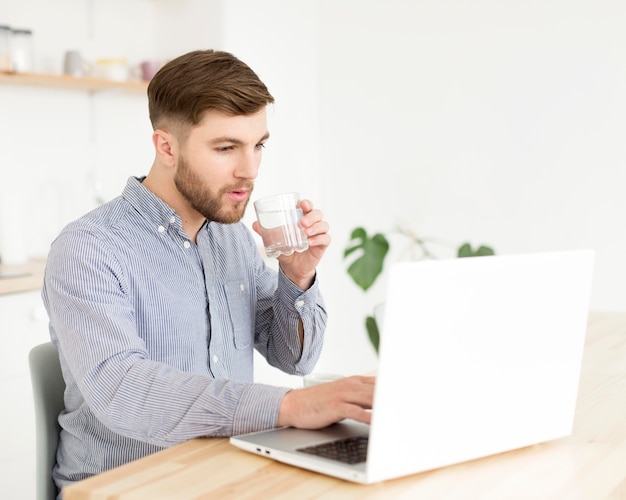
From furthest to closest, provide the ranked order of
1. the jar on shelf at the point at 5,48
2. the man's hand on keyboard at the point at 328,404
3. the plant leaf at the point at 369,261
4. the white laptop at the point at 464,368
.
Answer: the plant leaf at the point at 369,261
the jar on shelf at the point at 5,48
the man's hand on keyboard at the point at 328,404
the white laptop at the point at 464,368

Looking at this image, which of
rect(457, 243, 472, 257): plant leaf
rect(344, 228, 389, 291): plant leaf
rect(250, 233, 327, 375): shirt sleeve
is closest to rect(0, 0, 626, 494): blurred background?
rect(457, 243, 472, 257): plant leaf

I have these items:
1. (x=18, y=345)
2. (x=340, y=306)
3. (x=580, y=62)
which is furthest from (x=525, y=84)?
(x=18, y=345)

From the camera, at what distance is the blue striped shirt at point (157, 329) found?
4.13ft

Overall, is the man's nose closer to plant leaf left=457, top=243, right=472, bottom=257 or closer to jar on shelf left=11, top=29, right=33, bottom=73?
jar on shelf left=11, top=29, right=33, bottom=73

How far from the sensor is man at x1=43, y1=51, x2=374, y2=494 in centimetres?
125

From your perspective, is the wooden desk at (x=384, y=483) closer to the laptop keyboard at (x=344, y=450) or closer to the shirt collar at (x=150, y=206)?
the laptop keyboard at (x=344, y=450)

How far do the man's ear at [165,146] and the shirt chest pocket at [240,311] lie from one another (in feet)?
0.92

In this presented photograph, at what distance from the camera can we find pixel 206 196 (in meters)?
1.63

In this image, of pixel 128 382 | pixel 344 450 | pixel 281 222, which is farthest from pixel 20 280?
pixel 344 450

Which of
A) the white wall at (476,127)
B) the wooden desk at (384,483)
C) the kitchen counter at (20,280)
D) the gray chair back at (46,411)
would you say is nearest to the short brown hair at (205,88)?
the gray chair back at (46,411)

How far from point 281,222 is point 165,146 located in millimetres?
307

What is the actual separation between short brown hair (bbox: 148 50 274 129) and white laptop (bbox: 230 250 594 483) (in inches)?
25.7

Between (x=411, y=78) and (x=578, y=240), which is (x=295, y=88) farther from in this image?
(x=578, y=240)

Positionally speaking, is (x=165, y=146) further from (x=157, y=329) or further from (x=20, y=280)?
(x=20, y=280)
